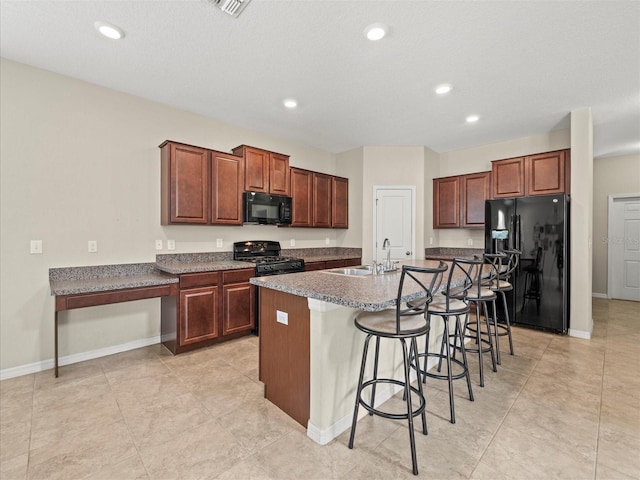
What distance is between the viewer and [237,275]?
3574mm

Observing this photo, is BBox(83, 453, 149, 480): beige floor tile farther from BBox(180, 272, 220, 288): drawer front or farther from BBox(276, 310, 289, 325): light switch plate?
BBox(180, 272, 220, 288): drawer front

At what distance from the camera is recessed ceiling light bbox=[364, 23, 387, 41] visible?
2.25 metres

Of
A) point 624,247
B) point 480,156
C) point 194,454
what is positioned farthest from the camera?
point 624,247

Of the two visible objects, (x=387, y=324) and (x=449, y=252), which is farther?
(x=449, y=252)

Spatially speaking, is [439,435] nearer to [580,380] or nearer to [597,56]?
[580,380]

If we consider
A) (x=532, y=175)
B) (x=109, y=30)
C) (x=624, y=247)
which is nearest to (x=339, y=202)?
(x=532, y=175)

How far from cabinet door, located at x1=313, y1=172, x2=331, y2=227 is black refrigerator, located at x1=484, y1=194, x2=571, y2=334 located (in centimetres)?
256

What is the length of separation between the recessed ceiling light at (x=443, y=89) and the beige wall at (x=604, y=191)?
4.89m

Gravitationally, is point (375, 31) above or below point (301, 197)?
above

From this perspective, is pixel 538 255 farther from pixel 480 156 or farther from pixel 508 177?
pixel 480 156

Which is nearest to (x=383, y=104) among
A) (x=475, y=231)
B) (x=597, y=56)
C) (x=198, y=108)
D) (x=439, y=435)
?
(x=597, y=56)

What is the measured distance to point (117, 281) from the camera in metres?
2.93

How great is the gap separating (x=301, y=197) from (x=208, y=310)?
227cm

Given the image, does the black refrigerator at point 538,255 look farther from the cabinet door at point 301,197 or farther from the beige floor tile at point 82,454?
the beige floor tile at point 82,454
